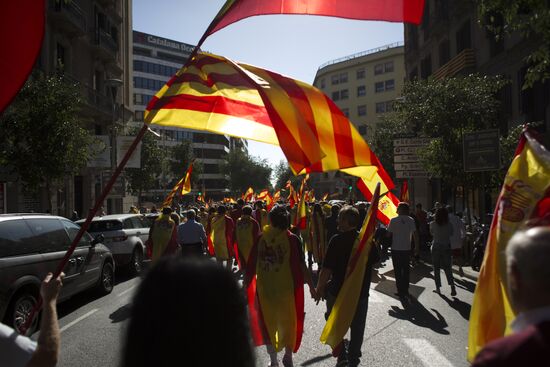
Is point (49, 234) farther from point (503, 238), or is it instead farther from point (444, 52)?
point (444, 52)

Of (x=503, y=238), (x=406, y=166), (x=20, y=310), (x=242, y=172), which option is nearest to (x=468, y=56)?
(x=406, y=166)

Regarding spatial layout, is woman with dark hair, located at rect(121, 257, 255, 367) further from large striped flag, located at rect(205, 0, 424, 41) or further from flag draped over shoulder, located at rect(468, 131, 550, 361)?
large striped flag, located at rect(205, 0, 424, 41)

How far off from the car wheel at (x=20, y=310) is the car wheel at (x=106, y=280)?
283cm

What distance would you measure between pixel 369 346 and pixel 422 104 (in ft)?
41.3

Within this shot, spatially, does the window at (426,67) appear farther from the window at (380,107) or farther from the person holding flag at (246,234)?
the window at (380,107)

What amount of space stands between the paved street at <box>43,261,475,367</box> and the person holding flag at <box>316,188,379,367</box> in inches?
19.2

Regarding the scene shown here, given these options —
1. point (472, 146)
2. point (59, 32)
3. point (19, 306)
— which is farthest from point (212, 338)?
point (59, 32)

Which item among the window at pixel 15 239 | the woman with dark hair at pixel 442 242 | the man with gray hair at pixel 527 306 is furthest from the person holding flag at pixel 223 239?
the man with gray hair at pixel 527 306

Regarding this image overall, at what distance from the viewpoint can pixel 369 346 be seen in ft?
19.2

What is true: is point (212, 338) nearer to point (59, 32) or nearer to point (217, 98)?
point (217, 98)

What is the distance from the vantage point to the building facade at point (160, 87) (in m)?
77.2

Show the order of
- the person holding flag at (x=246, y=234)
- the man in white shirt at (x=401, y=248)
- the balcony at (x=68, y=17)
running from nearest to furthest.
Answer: the man in white shirt at (x=401, y=248)
the person holding flag at (x=246, y=234)
the balcony at (x=68, y=17)

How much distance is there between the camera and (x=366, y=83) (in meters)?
67.2

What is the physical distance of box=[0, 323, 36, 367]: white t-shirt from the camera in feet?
7.25
